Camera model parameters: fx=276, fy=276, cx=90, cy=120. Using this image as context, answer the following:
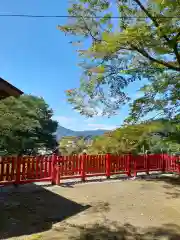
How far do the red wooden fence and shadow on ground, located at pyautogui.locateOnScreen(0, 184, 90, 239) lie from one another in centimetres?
60

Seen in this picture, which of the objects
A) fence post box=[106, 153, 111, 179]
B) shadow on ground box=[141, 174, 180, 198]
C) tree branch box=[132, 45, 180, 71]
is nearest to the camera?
tree branch box=[132, 45, 180, 71]

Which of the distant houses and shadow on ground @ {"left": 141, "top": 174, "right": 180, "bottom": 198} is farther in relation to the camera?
shadow on ground @ {"left": 141, "top": 174, "right": 180, "bottom": 198}

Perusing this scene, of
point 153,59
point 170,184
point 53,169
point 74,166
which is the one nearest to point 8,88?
point 53,169

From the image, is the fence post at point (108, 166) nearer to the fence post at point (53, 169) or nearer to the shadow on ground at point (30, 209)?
the fence post at point (53, 169)

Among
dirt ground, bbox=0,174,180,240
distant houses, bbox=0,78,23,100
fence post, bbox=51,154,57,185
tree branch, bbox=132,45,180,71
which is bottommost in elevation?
dirt ground, bbox=0,174,180,240

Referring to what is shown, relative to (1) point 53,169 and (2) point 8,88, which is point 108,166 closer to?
(1) point 53,169

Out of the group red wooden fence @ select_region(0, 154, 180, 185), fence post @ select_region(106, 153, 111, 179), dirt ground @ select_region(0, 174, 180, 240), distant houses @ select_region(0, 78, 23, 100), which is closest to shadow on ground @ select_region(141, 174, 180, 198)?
dirt ground @ select_region(0, 174, 180, 240)

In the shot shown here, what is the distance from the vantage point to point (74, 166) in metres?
12.7

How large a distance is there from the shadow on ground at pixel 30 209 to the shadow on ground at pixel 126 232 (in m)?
0.97

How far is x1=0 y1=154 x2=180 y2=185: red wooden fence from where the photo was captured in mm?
10359

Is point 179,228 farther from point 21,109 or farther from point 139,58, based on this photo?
point 21,109

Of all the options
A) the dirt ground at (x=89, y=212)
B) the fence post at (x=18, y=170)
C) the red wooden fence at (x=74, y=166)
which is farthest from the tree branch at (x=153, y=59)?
the fence post at (x=18, y=170)

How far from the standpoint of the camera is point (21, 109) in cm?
1823

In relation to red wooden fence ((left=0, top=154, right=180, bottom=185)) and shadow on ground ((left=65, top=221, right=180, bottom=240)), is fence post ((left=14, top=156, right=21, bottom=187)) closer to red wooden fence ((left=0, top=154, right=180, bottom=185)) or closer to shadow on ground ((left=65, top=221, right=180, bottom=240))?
red wooden fence ((left=0, top=154, right=180, bottom=185))
